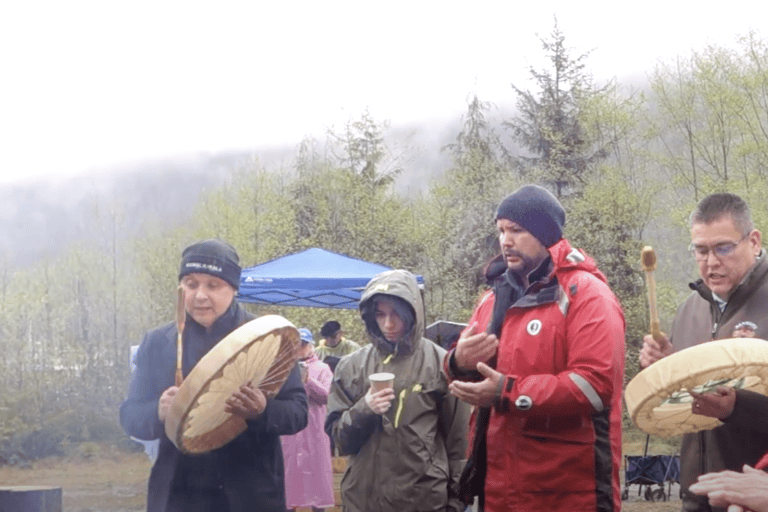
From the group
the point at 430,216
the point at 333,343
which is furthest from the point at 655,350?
the point at 430,216

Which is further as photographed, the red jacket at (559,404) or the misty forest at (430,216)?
the misty forest at (430,216)

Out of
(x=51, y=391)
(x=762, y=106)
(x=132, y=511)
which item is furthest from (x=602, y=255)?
(x=132, y=511)

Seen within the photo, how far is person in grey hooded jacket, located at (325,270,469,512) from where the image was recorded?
3738 millimetres

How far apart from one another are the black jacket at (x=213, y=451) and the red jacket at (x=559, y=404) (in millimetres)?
826

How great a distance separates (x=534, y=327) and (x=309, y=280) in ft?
27.8

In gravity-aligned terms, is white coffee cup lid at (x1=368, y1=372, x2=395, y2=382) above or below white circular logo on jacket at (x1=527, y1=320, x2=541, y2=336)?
below

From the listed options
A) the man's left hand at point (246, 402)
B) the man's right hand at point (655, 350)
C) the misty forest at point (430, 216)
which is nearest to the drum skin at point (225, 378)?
the man's left hand at point (246, 402)

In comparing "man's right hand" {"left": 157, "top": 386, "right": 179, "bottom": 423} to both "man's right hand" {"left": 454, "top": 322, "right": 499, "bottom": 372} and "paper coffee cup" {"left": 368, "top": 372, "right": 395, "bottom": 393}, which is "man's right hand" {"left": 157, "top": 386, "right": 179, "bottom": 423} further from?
"man's right hand" {"left": 454, "top": 322, "right": 499, "bottom": 372}

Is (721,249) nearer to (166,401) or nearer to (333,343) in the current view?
(166,401)

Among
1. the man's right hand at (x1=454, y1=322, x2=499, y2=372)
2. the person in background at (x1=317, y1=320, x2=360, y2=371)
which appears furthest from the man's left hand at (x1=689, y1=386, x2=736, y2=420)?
the person in background at (x1=317, y1=320, x2=360, y2=371)

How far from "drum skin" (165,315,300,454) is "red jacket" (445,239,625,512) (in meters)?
0.83

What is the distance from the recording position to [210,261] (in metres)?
3.42

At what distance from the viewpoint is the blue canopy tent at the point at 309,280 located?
11.5 meters

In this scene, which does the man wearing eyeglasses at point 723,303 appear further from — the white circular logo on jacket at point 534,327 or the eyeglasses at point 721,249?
the white circular logo on jacket at point 534,327
